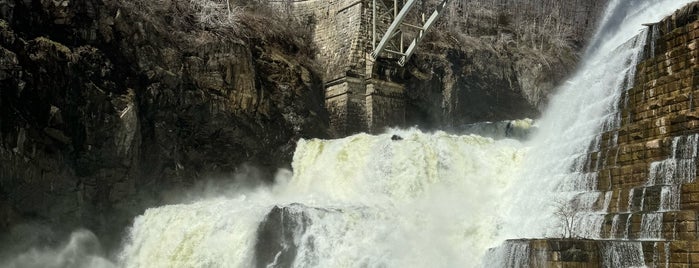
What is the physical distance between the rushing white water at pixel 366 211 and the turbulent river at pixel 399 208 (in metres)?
0.04

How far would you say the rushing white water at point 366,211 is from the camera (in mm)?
19250

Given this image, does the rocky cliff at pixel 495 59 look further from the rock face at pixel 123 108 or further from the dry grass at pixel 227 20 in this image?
the rock face at pixel 123 108

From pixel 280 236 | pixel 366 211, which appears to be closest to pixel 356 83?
pixel 366 211

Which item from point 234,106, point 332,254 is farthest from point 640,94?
point 234,106

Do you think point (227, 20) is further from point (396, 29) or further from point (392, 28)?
point (396, 29)

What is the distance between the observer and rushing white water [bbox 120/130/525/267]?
19250mm

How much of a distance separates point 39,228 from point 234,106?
8.72 meters

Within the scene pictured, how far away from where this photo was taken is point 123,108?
23.7m

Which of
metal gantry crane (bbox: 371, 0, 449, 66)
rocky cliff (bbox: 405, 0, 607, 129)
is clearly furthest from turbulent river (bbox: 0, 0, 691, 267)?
rocky cliff (bbox: 405, 0, 607, 129)

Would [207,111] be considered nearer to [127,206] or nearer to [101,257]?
[127,206]

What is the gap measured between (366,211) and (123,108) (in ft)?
31.9

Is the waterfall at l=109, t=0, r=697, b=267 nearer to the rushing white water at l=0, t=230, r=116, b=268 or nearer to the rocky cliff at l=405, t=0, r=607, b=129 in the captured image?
the rushing white water at l=0, t=230, r=116, b=268

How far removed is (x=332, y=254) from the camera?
1909cm

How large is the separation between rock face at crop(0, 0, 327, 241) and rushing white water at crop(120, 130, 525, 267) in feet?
5.40
